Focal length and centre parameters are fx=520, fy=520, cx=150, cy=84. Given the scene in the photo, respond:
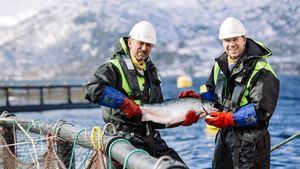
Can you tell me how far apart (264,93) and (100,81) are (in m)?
2.07

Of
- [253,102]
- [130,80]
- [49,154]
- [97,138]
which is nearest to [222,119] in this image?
[253,102]

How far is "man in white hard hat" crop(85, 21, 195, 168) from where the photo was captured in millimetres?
6688

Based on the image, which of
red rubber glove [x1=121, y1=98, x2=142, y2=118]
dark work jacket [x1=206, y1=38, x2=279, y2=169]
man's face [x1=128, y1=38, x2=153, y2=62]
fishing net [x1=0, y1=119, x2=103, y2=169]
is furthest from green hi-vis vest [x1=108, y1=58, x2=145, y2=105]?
dark work jacket [x1=206, y1=38, x2=279, y2=169]

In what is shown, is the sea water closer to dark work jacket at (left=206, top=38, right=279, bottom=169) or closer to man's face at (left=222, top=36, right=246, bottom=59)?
dark work jacket at (left=206, top=38, right=279, bottom=169)

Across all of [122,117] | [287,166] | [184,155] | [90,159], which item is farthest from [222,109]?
[184,155]

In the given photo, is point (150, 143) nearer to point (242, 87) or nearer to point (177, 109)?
point (177, 109)

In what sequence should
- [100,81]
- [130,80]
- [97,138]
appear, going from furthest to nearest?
1. [130,80]
2. [100,81]
3. [97,138]

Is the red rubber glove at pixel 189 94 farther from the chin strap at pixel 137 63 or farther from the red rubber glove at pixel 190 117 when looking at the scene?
the chin strap at pixel 137 63

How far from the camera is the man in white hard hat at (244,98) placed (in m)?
→ 6.44

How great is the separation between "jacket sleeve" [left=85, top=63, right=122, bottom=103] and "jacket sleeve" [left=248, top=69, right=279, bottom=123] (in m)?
1.79

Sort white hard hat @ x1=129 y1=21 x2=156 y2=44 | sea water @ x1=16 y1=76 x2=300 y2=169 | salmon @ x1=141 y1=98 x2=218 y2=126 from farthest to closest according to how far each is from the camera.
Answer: sea water @ x1=16 y1=76 x2=300 y2=169 < salmon @ x1=141 y1=98 x2=218 y2=126 < white hard hat @ x1=129 y1=21 x2=156 y2=44

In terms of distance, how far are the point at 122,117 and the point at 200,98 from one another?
1.17 meters

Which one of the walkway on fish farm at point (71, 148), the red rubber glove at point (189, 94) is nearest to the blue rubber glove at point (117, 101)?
the walkway on fish farm at point (71, 148)

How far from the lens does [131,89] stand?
6.93 m
